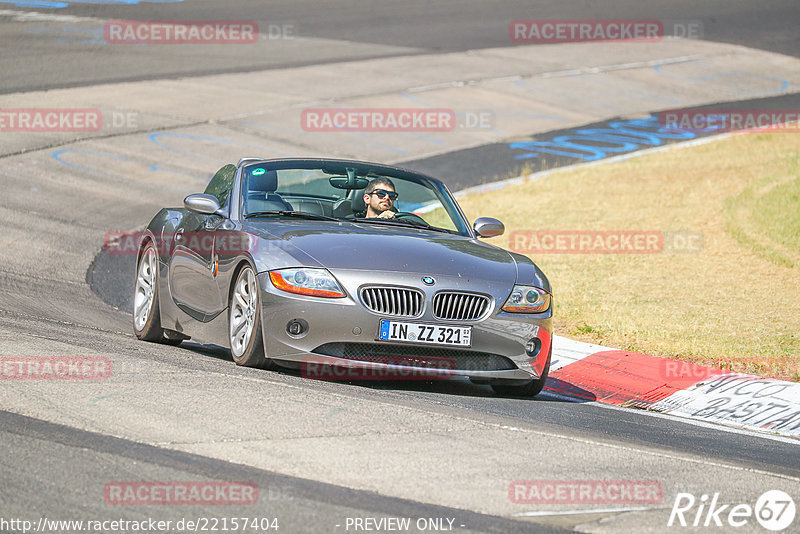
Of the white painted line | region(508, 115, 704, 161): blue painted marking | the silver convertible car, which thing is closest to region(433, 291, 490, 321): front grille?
the silver convertible car

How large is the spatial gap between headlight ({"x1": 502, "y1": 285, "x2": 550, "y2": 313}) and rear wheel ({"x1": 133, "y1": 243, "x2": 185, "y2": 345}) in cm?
299

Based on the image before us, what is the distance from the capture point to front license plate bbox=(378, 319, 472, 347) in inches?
295

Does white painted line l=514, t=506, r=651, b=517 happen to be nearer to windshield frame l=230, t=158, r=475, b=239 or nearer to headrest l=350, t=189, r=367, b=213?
windshield frame l=230, t=158, r=475, b=239

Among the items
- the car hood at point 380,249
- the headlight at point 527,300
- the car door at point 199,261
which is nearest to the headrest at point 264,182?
the car door at point 199,261

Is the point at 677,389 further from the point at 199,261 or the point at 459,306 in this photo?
the point at 199,261

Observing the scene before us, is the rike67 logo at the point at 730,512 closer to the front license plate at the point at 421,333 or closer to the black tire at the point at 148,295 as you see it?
the front license plate at the point at 421,333

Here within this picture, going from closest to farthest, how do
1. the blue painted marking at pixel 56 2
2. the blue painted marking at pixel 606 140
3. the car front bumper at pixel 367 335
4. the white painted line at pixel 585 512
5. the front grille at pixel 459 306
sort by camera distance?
the white painted line at pixel 585 512, the car front bumper at pixel 367 335, the front grille at pixel 459 306, the blue painted marking at pixel 606 140, the blue painted marking at pixel 56 2

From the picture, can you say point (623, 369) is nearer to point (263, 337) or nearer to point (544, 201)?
point (263, 337)

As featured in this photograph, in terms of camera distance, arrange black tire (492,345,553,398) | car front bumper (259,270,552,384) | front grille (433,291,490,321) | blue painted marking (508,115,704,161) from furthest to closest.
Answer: blue painted marking (508,115,704,161) → black tire (492,345,553,398) → front grille (433,291,490,321) → car front bumper (259,270,552,384)

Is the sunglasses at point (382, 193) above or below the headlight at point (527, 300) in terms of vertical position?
above

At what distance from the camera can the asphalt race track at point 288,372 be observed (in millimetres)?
5090

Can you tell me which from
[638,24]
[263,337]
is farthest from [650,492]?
[638,24]

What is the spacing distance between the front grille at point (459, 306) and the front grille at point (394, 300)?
0.40 ft

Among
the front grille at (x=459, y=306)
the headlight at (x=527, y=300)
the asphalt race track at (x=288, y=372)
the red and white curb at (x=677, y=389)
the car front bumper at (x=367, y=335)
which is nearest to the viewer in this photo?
the asphalt race track at (x=288, y=372)
